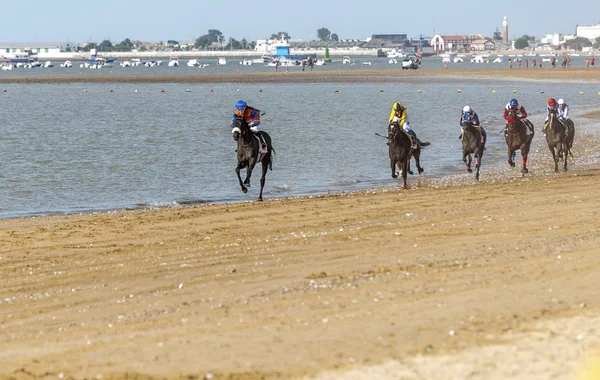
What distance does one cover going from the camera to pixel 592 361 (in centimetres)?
806

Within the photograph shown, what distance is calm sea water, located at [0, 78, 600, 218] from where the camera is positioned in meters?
25.9

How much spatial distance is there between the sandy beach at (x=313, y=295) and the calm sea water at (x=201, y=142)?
8049 millimetres

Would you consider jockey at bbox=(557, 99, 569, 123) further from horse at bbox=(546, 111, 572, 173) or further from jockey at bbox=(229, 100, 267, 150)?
jockey at bbox=(229, 100, 267, 150)

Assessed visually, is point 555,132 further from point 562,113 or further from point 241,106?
point 241,106

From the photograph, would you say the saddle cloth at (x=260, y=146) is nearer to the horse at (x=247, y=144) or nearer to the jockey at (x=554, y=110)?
the horse at (x=247, y=144)

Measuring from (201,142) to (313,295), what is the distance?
1208 inches

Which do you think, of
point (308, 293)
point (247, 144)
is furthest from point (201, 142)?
point (308, 293)

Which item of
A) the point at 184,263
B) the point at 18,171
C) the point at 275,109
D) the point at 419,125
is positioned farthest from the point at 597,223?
the point at 275,109

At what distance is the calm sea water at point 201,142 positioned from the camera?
25906mm

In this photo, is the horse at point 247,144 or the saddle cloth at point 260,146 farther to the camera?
the saddle cloth at point 260,146

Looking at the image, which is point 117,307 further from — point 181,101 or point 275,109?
point 181,101

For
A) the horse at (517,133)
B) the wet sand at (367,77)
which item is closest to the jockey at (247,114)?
the horse at (517,133)

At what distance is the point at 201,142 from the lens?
4084 cm

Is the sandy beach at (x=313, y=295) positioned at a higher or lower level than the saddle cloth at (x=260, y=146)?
lower
